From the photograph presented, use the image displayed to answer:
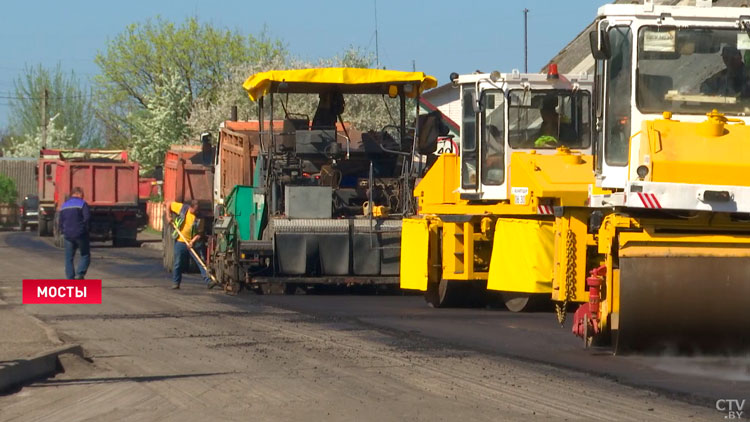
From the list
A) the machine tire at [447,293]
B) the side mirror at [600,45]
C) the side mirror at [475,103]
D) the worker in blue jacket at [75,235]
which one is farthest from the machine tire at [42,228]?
the side mirror at [600,45]

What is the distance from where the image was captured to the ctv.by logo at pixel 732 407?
327 inches

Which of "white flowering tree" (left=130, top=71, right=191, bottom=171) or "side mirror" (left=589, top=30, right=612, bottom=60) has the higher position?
"white flowering tree" (left=130, top=71, right=191, bottom=171)

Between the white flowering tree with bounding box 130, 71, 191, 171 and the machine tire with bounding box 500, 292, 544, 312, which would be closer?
→ the machine tire with bounding box 500, 292, 544, 312

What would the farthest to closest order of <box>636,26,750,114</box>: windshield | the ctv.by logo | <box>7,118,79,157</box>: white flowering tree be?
<box>7,118,79,157</box>: white flowering tree < <box>636,26,750,114</box>: windshield < the ctv.by logo

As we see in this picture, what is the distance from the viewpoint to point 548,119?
1675cm

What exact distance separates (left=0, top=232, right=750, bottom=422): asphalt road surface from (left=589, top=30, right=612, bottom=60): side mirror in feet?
8.96

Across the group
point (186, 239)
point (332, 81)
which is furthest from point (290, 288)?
point (332, 81)

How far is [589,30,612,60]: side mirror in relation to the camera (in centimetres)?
1178

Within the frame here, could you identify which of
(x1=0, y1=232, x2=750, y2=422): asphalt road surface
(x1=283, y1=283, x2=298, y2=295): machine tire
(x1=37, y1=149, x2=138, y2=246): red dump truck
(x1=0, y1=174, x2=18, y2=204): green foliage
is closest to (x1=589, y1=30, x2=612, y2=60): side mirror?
(x1=0, y1=232, x2=750, y2=422): asphalt road surface

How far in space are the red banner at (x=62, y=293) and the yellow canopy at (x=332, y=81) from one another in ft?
12.9

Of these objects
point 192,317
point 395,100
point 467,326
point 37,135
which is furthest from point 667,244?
point 37,135

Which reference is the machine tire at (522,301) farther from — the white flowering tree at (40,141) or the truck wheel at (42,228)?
the white flowering tree at (40,141)

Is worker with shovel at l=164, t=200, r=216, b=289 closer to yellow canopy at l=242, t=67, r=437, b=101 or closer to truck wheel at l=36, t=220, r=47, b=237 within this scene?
yellow canopy at l=242, t=67, r=437, b=101

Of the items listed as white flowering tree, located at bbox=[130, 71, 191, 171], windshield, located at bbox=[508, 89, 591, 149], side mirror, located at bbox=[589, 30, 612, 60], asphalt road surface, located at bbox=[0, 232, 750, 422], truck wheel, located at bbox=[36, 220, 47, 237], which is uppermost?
white flowering tree, located at bbox=[130, 71, 191, 171]
